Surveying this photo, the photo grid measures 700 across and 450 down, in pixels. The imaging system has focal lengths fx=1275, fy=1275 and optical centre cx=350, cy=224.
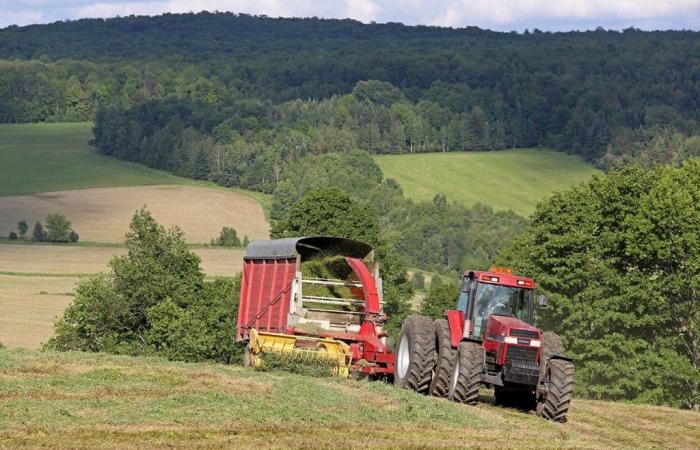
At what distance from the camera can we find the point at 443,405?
23266 millimetres

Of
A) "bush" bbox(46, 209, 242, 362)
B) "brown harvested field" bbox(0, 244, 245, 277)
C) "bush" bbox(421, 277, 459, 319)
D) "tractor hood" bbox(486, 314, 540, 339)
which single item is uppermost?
"tractor hood" bbox(486, 314, 540, 339)

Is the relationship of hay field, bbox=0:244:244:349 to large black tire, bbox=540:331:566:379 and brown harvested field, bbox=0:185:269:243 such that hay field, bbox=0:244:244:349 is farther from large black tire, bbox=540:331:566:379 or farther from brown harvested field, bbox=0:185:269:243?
large black tire, bbox=540:331:566:379

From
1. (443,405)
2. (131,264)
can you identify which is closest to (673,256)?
(131,264)

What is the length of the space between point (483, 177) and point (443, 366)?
15851 cm

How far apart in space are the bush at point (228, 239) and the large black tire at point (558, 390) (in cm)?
9094

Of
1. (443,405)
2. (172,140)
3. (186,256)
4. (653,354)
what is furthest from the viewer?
(172,140)

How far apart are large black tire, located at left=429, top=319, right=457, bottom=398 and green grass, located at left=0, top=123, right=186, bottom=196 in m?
120

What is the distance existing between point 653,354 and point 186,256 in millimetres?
22308

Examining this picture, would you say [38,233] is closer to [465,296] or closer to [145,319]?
[145,319]

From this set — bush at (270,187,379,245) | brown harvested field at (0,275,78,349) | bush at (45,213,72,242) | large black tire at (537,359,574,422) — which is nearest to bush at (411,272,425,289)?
brown harvested field at (0,275,78,349)

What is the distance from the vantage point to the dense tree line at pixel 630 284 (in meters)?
45.4

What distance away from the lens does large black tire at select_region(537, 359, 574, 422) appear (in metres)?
24.2

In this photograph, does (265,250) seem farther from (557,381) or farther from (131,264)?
(131,264)

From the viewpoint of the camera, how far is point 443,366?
84.8ft
